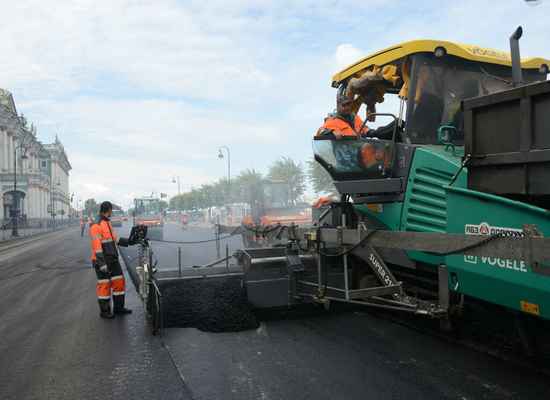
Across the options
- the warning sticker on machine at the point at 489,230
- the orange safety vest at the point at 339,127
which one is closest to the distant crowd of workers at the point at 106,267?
the orange safety vest at the point at 339,127

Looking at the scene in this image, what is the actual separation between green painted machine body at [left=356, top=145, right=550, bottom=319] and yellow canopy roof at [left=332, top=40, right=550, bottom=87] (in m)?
0.91

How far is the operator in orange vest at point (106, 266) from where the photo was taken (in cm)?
673

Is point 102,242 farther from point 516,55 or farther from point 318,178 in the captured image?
point 318,178

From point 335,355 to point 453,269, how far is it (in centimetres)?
176

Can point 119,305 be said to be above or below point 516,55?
below

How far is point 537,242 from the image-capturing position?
2.67 m

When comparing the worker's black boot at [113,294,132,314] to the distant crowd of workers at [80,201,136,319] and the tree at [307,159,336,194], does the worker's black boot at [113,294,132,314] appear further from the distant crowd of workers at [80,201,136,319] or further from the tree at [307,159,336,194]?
the tree at [307,159,336,194]

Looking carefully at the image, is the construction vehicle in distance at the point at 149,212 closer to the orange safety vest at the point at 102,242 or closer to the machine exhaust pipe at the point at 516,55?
the orange safety vest at the point at 102,242

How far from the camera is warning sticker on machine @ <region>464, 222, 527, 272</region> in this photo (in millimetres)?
2869

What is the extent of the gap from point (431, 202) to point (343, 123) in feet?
4.42

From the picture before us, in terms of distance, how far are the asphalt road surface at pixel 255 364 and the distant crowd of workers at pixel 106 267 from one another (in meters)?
0.36

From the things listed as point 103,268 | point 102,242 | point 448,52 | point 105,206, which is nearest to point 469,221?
point 448,52

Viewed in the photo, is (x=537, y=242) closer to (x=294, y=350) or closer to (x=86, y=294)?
(x=294, y=350)

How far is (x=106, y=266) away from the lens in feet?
22.2
